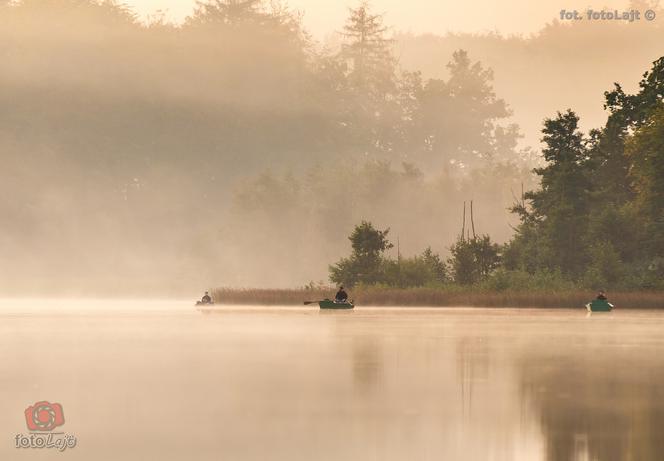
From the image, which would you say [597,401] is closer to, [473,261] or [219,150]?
[473,261]

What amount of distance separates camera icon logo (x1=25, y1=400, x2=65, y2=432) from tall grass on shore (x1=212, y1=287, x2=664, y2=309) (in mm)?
45865

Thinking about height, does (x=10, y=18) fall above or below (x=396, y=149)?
above

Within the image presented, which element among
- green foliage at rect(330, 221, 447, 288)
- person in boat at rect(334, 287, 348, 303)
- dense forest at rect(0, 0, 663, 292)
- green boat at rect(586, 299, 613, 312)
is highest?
dense forest at rect(0, 0, 663, 292)

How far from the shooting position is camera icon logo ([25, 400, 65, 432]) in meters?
16.5

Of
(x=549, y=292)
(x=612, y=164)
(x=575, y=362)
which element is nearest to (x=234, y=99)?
(x=612, y=164)

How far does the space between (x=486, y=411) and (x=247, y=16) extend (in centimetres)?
11378

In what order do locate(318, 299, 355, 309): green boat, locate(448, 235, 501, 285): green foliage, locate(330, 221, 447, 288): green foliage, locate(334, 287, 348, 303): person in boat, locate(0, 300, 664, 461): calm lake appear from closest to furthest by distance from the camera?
1. locate(0, 300, 664, 461): calm lake
2. locate(318, 299, 355, 309): green boat
3. locate(334, 287, 348, 303): person in boat
4. locate(448, 235, 501, 285): green foliage
5. locate(330, 221, 447, 288): green foliage

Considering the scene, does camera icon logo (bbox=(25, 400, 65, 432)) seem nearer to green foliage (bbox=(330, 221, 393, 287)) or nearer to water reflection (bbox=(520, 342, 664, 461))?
water reflection (bbox=(520, 342, 664, 461))

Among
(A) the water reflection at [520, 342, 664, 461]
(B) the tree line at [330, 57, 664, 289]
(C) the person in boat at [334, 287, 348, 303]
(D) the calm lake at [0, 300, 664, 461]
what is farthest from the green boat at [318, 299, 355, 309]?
(A) the water reflection at [520, 342, 664, 461]

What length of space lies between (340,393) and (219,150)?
107 meters

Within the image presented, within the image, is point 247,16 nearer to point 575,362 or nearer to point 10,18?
point 10,18

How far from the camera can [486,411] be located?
18328mm

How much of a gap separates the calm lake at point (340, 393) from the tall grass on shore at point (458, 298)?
21949mm

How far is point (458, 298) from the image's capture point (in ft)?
212
